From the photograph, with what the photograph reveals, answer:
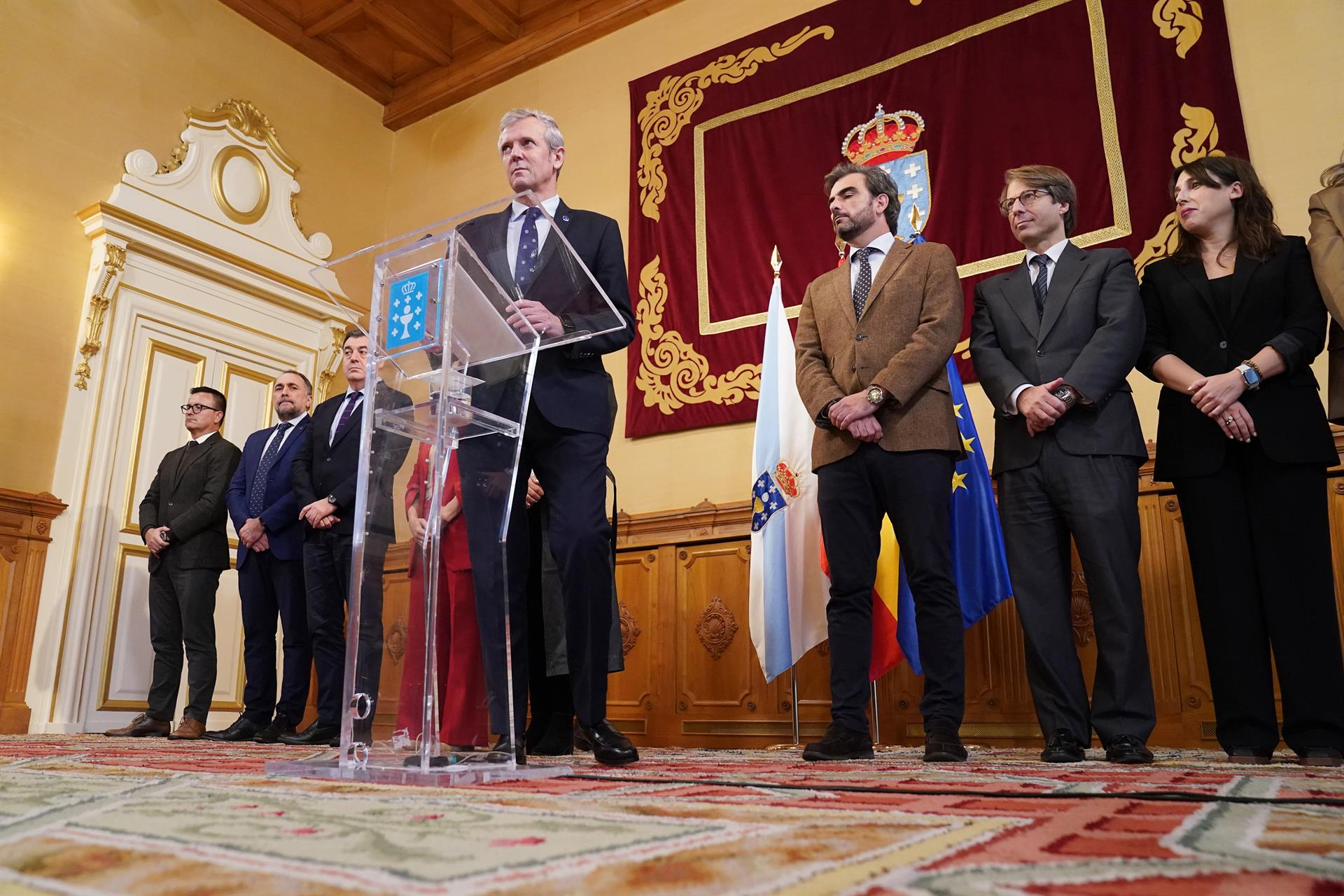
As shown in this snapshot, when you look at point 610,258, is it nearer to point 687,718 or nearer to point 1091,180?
point 687,718

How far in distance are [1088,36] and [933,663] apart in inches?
122

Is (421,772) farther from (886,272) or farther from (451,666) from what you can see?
(886,272)

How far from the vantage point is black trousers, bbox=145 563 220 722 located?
3.91 meters

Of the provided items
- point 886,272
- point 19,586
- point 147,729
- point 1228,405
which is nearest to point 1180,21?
point 886,272

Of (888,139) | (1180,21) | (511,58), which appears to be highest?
(511,58)

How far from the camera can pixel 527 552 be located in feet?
5.85

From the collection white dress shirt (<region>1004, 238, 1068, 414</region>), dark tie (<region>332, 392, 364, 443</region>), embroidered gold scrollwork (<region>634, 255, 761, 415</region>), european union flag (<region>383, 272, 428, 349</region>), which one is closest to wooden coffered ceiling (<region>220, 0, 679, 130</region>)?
embroidered gold scrollwork (<region>634, 255, 761, 415</region>)

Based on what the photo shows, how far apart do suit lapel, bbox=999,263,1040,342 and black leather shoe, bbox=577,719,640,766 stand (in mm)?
1359

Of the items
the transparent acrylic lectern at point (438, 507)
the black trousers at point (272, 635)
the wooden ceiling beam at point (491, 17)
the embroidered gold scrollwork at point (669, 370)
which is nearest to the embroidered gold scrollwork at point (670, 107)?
the embroidered gold scrollwork at point (669, 370)

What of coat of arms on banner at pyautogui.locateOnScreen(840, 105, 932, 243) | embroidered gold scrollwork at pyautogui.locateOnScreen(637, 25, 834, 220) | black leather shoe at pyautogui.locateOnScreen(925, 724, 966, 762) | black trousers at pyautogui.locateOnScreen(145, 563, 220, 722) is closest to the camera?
black leather shoe at pyautogui.locateOnScreen(925, 724, 966, 762)

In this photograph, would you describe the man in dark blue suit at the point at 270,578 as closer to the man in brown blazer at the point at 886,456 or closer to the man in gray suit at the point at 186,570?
the man in gray suit at the point at 186,570

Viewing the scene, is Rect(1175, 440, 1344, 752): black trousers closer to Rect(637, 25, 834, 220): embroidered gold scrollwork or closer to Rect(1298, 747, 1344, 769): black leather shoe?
Rect(1298, 747, 1344, 769): black leather shoe

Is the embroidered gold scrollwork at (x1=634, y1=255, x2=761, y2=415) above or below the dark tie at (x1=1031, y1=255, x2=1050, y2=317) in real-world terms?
above

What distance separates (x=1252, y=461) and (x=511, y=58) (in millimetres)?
5195
